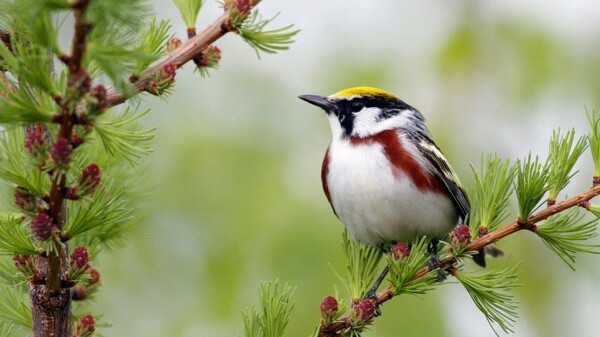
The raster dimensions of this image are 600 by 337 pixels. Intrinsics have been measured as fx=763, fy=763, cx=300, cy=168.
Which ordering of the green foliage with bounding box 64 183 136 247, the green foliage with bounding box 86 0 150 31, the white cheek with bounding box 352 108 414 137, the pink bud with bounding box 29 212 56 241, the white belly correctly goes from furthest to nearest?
the white cheek with bounding box 352 108 414 137, the white belly, the green foliage with bounding box 64 183 136 247, the pink bud with bounding box 29 212 56 241, the green foliage with bounding box 86 0 150 31

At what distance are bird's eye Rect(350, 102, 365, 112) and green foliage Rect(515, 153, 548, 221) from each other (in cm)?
148

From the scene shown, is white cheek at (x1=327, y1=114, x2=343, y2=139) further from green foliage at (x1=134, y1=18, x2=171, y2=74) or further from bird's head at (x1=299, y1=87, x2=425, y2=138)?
green foliage at (x1=134, y1=18, x2=171, y2=74)

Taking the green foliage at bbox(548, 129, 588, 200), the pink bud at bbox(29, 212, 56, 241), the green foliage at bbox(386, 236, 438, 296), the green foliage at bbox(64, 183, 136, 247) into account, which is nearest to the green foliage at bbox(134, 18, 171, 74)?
the green foliage at bbox(64, 183, 136, 247)

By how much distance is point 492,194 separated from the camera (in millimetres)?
2039

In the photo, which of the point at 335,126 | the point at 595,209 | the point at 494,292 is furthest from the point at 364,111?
the point at 595,209

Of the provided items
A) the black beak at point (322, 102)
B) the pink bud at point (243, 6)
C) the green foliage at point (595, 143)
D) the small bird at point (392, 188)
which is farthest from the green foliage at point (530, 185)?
the black beak at point (322, 102)

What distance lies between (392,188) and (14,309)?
1487 mm

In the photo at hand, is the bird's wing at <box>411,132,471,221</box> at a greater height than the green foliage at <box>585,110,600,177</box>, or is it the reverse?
the green foliage at <box>585,110,600,177</box>

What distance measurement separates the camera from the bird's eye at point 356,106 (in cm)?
335

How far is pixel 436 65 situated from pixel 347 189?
154cm

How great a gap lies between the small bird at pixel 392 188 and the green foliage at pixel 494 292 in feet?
2.70

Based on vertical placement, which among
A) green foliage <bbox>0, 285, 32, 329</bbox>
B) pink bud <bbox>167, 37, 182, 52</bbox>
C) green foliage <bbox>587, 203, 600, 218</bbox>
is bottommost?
green foliage <bbox>0, 285, 32, 329</bbox>

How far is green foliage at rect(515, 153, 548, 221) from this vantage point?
188 cm

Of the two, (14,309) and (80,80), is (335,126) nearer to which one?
(14,309)
